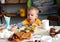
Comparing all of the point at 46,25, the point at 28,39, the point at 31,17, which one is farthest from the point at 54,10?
the point at 28,39

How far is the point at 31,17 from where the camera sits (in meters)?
2.47

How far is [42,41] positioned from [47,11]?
2.29m

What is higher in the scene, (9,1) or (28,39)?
(9,1)

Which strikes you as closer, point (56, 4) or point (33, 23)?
point (33, 23)

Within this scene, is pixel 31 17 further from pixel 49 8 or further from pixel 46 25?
pixel 49 8

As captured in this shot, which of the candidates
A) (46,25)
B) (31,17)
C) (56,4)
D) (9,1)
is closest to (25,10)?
(9,1)

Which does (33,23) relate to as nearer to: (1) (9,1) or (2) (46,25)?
(2) (46,25)

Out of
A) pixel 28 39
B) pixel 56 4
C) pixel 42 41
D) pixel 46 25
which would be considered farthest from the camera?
pixel 56 4

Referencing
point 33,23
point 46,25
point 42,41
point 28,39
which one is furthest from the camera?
point 33,23

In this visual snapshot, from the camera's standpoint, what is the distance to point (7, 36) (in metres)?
1.79

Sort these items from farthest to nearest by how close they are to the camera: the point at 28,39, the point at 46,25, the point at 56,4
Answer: the point at 56,4, the point at 46,25, the point at 28,39

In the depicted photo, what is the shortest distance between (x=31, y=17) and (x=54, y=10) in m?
1.48

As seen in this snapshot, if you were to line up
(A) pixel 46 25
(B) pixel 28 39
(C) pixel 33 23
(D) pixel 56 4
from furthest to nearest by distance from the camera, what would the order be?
(D) pixel 56 4 < (C) pixel 33 23 < (A) pixel 46 25 < (B) pixel 28 39

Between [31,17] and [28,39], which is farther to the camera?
[31,17]
